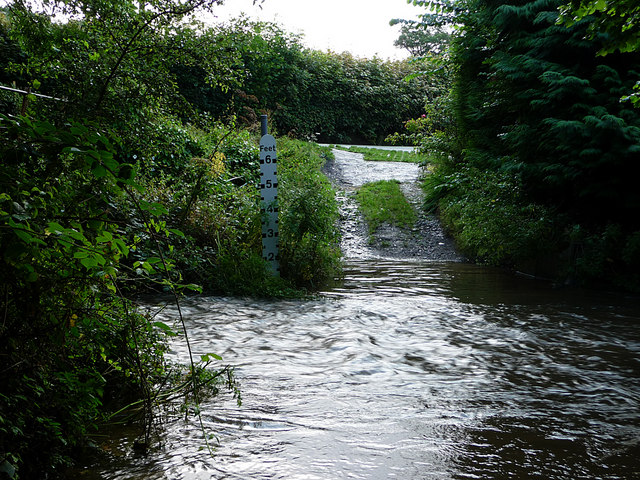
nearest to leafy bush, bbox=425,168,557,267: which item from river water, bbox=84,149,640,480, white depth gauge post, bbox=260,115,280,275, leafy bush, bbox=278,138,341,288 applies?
river water, bbox=84,149,640,480

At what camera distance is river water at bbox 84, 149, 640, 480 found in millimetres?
2625

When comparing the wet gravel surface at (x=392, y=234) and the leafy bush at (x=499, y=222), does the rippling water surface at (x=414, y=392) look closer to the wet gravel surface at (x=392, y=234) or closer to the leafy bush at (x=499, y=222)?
the leafy bush at (x=499, y=222)

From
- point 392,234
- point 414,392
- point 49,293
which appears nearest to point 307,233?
point 414,392

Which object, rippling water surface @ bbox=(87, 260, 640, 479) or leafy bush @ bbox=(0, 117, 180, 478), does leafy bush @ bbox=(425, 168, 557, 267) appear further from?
leafy bush @ bbox=(0, 117, 180, 478)

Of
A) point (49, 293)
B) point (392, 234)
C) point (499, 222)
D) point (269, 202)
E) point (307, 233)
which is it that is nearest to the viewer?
point (49, 293)

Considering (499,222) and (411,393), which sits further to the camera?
(499,222)

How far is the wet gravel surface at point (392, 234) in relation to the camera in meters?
11.5

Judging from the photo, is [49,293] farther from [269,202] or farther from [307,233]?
[307,233]

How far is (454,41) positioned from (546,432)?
11.4m

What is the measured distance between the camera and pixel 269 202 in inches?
289

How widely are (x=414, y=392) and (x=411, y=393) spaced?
0.03m

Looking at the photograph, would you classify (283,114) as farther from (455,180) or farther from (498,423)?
(498,423)

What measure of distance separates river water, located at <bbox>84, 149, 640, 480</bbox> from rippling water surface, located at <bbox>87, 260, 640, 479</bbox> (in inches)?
0.5

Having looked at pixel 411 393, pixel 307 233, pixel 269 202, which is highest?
pixel 269 202
